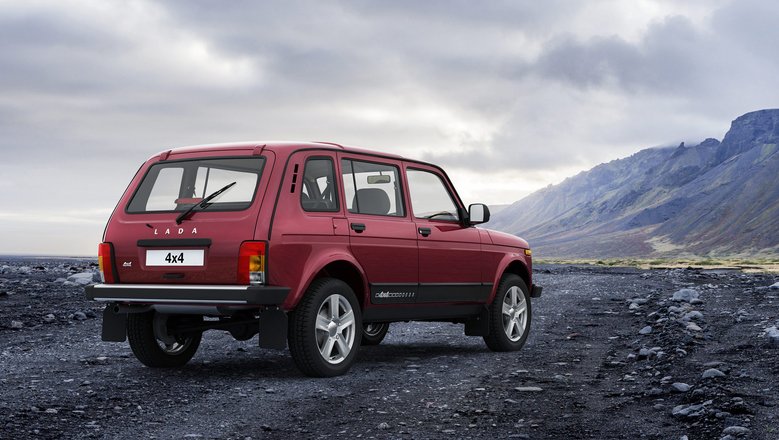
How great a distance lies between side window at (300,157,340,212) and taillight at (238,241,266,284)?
31.6 inches

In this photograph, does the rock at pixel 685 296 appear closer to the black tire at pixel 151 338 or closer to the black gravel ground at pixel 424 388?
the black gravel ground at pixel 424 388

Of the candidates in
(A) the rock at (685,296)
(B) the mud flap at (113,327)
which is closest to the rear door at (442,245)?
(B) the mud flap at (113,327)

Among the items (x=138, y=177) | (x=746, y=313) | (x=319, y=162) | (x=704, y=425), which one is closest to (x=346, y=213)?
(x=319, y=162)

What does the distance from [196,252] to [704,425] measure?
14.1ft

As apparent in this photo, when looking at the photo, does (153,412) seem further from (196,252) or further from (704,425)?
(704,425)

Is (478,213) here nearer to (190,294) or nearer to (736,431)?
(190,294)

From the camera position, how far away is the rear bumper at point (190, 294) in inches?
282

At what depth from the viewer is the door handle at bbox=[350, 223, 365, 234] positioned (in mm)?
8133

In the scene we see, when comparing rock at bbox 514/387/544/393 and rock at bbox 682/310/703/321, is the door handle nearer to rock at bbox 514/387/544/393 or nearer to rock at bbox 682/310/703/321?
rock at bbox 514/387/544/393

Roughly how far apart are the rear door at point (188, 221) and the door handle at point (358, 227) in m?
1.04

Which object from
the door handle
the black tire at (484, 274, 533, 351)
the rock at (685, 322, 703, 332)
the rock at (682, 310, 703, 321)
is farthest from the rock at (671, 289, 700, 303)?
the door handle

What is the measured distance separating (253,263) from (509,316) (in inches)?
169

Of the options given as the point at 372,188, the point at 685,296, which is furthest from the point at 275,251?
the point at 685,296

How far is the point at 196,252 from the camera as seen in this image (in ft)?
24.7
